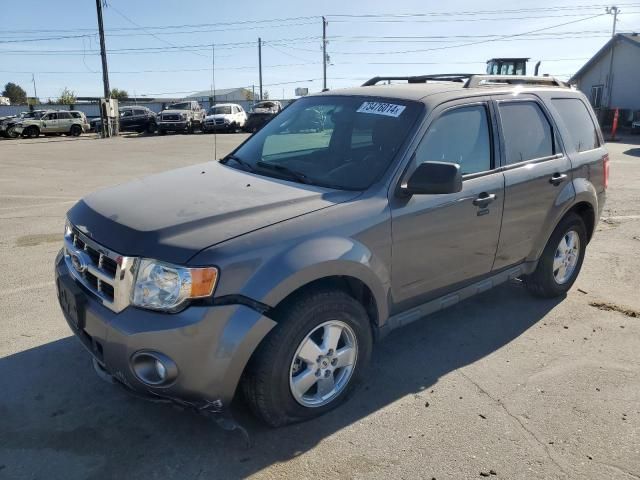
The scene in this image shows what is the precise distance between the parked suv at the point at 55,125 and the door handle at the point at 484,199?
33.3 metres

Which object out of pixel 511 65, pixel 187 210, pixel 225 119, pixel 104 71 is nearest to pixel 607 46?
pixel 511 65

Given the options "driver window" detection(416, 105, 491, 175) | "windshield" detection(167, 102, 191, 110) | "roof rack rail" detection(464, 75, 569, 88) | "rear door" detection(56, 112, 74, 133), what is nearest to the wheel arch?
"driver window" detection(416, 105, 491, 175)

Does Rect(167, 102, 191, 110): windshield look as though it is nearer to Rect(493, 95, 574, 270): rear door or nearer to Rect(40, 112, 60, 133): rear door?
Rect(40, 112, 60, 133): rear door

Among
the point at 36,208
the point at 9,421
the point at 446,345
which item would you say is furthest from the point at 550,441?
the point at 36,208

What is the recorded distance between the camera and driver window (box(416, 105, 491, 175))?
11.6 ft

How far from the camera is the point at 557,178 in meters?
4.41

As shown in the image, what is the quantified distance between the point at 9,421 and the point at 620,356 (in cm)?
403

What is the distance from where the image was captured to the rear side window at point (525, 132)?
13.4ft

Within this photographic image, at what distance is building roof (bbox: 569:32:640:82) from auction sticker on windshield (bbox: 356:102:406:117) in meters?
37.4

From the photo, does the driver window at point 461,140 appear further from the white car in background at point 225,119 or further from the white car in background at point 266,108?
the white car in background at point 266,108

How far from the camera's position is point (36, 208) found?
8.70 meters

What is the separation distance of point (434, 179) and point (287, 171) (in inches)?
39.7

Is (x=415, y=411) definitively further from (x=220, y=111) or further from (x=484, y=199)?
(x=220, y=111)

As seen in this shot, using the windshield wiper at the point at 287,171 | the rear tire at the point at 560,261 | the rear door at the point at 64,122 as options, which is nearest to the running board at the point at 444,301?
the rear tire at the point at 560,261
